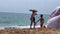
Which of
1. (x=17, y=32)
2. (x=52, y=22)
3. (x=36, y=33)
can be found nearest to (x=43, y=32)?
(x=36, y=33)

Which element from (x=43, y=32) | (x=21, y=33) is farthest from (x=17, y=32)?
(x=43, y=32)

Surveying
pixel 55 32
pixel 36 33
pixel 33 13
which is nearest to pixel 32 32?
pixel 36 33

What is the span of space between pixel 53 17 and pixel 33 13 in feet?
4.18

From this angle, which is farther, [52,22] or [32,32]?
[52,22]

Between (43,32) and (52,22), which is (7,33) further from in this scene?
(52,22)

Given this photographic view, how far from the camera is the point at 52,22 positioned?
1241cm

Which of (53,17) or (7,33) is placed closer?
(7,33)

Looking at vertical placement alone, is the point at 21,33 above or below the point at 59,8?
below

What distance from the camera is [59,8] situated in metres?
12.8

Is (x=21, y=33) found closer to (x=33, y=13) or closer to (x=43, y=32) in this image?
(x=43, y=32)

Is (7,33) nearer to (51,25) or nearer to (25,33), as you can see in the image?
(25,33)

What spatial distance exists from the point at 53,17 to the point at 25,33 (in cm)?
304

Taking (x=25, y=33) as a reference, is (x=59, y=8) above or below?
above

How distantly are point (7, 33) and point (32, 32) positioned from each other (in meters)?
1.15
